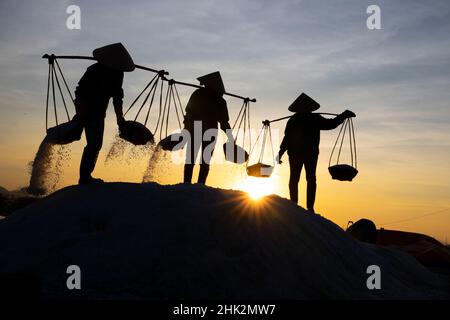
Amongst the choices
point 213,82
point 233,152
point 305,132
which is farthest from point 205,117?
point 305,132

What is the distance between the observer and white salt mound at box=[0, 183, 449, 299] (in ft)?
15.4

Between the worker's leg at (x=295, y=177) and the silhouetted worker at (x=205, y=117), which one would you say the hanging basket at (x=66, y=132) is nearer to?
the silhouetted worker at (x=205, y=117)

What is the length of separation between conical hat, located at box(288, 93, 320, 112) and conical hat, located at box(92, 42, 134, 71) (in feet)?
10.7

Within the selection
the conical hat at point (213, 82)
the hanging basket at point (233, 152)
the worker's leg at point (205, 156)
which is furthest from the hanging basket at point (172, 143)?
the conical hat at point (213, 82)

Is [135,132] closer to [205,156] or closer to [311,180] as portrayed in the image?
[205,156]

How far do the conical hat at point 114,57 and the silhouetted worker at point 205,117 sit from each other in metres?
1.54

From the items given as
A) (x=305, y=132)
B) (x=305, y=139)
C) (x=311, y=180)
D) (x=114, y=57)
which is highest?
(x=114, y=57)

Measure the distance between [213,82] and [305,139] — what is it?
1.78 m

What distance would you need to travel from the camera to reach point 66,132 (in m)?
6.30

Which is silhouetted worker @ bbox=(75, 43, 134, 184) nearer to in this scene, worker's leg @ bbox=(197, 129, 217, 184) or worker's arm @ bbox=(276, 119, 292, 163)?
worker's leg @ bbox=(197, 129, 217, 184)

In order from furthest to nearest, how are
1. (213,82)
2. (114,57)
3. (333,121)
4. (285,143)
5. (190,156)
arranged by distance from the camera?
(285,143) < (333,121) < (213,82) < (190,156) < (114,57)

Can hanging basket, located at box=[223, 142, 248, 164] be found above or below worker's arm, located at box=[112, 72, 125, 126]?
below

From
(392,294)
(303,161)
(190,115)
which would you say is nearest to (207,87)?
(190,115)

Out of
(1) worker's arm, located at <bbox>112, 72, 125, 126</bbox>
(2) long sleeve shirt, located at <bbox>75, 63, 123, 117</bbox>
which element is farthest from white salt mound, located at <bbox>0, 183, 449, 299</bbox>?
(2) long sleeve shirt, located at <bbox>75, 63, 123, 117</bbox>
